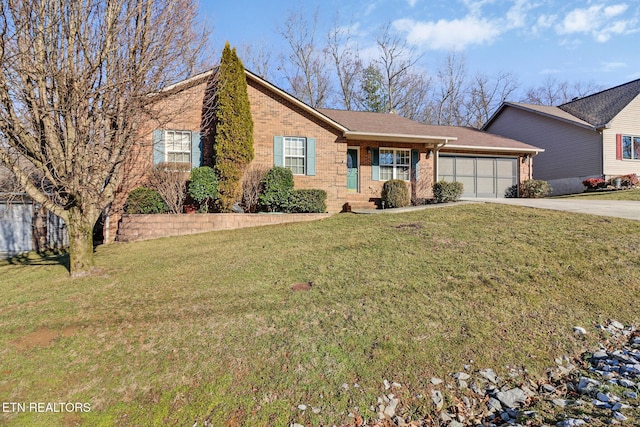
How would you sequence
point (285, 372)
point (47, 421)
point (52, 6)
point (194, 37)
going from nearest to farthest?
point (47, 421) → point (285, 372) → point (52, 6) → point (194, 37)

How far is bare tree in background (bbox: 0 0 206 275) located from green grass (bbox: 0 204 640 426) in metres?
1.70

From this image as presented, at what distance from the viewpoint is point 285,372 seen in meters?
3.27

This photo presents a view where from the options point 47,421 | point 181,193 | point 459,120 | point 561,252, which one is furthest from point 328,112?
point 459,120

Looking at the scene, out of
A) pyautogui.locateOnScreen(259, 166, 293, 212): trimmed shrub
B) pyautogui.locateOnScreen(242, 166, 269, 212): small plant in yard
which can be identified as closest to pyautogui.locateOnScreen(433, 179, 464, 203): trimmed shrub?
pyautogui.locateOnScreen(259, 166, 293, 212): trimmed shrub

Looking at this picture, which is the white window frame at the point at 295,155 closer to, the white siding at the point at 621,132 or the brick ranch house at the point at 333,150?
the brick ranch house at the point at 333,150

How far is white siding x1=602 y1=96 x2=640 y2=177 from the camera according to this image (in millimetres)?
17234

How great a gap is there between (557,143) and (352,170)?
541 inches

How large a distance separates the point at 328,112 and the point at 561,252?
12560 millimetres

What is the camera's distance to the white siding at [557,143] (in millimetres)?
17734

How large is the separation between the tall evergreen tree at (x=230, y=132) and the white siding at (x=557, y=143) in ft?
59.0

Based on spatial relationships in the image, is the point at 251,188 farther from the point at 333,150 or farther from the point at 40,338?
the point at 40,338

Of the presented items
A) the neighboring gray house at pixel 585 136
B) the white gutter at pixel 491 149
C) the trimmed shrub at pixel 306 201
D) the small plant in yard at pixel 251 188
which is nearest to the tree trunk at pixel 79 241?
the small plant in yard at pixel 251 188

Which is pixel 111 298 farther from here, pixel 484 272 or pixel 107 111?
pixel 484 272

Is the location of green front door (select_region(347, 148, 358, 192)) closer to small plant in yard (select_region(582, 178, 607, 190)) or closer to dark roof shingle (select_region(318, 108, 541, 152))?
dark roof shingle (select_region(318, 108, 541, 152))
